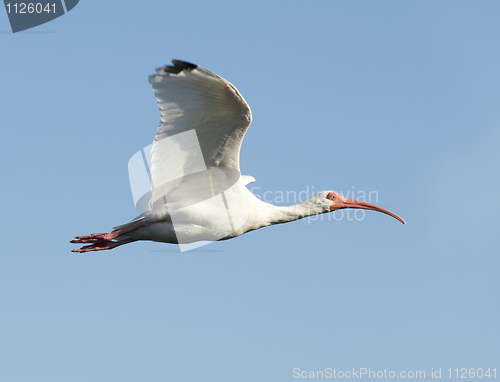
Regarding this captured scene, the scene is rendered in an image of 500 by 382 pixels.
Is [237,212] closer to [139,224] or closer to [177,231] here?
[177,231]

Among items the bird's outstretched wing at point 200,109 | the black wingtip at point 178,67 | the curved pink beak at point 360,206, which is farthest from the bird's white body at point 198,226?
the black wingtip at point 178,67

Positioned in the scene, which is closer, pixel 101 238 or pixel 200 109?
pixel 200 109

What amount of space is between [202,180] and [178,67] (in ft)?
10.1

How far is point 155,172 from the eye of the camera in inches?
450

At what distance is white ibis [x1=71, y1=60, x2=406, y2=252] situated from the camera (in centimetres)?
1009

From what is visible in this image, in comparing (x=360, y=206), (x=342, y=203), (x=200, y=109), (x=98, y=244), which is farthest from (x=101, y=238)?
(x=360, y=206)

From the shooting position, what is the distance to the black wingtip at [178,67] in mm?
9742

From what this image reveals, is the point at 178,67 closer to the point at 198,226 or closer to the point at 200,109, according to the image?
the point at 200,109

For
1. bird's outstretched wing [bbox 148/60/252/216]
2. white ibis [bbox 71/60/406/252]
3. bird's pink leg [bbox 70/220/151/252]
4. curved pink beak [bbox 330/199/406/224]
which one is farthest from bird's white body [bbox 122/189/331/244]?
curved pink beak [bbox 330/199/406/224]

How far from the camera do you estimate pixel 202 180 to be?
12109 millimetres

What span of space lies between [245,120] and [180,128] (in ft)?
4.44

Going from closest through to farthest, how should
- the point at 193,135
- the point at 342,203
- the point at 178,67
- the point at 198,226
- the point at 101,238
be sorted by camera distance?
1. the point at 178,67
2. the point at 193,135
3. the point at 101,238
4. the point at 198,226
5. the point at 342,203

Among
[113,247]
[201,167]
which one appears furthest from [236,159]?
[113,247]

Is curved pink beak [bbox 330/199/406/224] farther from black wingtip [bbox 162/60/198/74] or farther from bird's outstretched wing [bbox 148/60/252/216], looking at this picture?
black wingtip [bbox 162/60/198/74]
